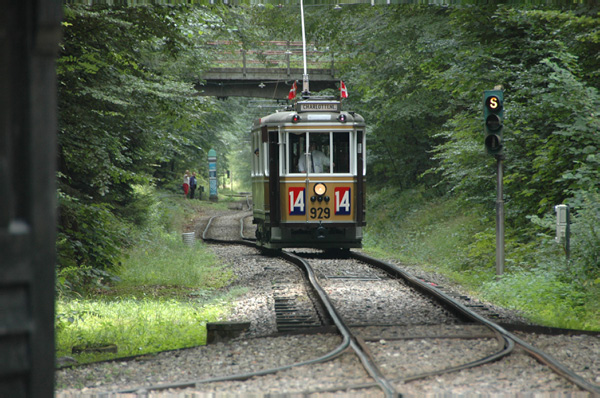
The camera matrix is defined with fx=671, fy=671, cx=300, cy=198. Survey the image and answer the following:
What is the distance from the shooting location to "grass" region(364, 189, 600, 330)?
28.5 feet

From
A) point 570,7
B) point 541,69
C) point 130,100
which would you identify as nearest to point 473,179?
point 541,69

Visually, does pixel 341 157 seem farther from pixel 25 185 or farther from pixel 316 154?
pixel 25 185

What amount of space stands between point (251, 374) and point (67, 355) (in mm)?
2188

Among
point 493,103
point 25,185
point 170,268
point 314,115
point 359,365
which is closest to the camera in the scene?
point 25,185

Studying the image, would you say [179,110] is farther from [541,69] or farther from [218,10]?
[541,69]

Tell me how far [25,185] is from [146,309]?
21.7 ft

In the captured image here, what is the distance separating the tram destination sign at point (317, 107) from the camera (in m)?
13.2

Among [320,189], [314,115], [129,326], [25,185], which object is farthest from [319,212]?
[25,185]

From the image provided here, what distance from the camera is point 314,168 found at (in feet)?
43.4

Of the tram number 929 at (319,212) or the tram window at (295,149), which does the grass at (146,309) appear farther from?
the tram window at (295,149)

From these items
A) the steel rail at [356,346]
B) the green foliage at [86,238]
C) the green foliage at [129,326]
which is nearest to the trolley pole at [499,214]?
the steel rail at [356,346]

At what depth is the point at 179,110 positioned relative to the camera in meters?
11.7

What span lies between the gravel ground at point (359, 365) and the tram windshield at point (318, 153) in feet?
17.1

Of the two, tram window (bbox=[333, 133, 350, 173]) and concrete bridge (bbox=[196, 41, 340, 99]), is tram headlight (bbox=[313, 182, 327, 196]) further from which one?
concrete bridge (bbox=[196, 41, 340, 99])
